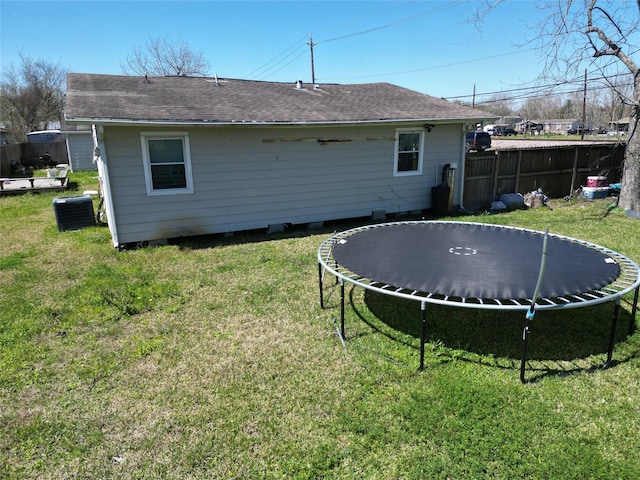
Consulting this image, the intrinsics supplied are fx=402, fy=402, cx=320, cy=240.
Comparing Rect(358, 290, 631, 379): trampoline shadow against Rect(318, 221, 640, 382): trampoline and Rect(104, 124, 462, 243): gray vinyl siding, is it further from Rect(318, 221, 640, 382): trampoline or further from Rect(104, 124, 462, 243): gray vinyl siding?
Rect(104, 124, 462, 243): gray vinyl siding

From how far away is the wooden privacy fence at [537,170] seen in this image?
1050cm

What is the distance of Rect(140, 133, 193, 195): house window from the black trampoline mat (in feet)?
12.2

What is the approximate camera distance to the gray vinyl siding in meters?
7.03

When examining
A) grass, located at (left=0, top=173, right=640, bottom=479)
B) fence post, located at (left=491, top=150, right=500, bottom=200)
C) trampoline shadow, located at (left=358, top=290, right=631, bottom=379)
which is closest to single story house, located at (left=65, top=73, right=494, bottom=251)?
fence post, located at (left=491, top=150, right=500, bottom=200)

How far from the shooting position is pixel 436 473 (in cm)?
239

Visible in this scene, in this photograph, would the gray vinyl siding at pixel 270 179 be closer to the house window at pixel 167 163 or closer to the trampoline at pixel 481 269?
the house window at pixel 167 163

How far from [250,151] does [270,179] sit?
0.67m

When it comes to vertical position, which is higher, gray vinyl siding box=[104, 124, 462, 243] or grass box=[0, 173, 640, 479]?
gray vinyl siding box=[104, 124, 462, 243]

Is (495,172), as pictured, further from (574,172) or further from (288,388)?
(288,388)

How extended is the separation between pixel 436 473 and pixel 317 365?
1.39 meters

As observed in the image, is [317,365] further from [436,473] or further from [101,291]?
[101,291]

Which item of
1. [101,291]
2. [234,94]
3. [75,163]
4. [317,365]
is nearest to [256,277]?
[101,291]

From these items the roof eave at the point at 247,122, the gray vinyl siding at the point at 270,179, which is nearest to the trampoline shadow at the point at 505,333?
the gray vinyl siding at the point at 270,179

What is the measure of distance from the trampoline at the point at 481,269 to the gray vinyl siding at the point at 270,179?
3029mm
